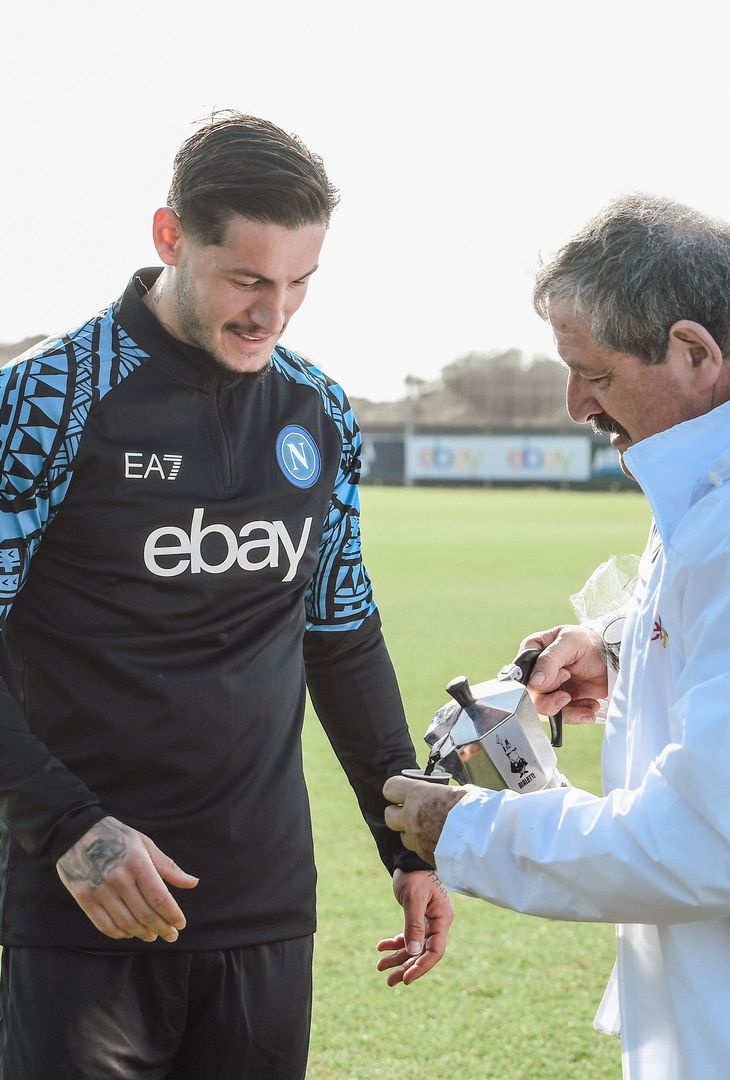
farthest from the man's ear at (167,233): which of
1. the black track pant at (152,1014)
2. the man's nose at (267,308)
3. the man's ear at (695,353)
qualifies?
the black track pant at (152,1014)

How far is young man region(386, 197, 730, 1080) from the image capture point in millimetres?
1813

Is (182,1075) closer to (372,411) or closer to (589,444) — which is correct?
(589,444)

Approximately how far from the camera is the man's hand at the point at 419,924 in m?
2.61

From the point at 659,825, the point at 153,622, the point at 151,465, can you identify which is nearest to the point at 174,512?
the point at 151,465

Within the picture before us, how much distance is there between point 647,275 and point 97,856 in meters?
1.27

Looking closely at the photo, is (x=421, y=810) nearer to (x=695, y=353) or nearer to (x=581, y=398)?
(x=581, y=398)

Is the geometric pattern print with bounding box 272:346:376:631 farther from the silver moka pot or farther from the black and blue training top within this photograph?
the silver moka pot

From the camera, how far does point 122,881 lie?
6.68 ft

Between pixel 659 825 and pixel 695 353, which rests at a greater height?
pixel 695 353

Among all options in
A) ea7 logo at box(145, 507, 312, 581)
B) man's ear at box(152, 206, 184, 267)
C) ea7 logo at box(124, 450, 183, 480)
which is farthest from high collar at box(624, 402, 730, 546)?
man's ear at box(152, 206, 184, 267)

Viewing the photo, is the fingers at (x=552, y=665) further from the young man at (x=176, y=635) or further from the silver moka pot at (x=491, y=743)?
the young man at (x=176, y=635)

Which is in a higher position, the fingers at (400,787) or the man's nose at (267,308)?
the man's nose at (267,308)

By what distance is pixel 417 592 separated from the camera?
1503 cm

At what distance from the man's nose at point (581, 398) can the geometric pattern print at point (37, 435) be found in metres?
0.82
